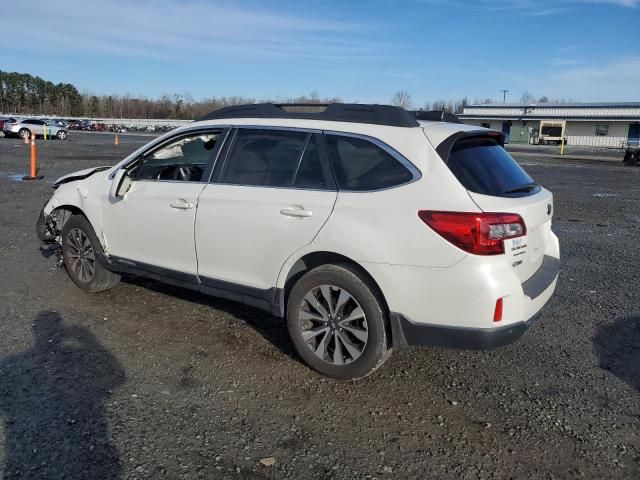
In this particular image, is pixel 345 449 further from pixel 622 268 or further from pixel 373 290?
pixel 622 268

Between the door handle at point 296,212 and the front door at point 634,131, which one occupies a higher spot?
the front door at point 634,131

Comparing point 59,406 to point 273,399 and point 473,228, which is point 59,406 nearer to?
point 273,399

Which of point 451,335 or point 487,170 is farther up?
point 487,170

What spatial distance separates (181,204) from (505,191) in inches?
101

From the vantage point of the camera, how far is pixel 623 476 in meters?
2.89

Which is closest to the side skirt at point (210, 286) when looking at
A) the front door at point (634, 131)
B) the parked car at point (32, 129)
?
the parked car at point (32, 129)

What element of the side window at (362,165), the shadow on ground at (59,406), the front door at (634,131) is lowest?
the shadow on ground at (59,406)

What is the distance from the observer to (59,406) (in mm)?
3479

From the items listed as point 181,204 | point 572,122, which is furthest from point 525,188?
point 572,122

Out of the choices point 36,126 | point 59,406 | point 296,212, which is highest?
point 36,126

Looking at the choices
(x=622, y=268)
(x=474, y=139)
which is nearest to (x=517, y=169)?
(x=474, y=139)

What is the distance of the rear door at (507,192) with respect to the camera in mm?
3498

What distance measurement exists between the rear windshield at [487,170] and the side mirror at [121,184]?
119 inches

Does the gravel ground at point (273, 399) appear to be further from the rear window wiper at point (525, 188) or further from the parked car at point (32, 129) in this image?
the parked car at point (32, 129)
